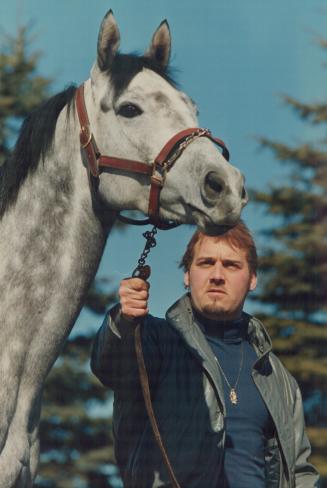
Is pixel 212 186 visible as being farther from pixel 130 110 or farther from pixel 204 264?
pixel 204 264

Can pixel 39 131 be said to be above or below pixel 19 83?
below

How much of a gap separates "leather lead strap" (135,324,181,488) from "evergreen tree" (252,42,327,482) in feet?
30.5

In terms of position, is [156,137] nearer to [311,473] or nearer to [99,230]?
[99,230]

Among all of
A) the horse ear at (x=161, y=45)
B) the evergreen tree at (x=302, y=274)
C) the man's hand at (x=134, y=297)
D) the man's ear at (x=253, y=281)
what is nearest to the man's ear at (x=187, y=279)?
the man's ear at (x=253, y=281)

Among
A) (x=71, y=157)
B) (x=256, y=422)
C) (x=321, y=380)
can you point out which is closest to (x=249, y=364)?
(x=256, y=422)

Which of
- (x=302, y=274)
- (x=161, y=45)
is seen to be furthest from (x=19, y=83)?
(x=161, y=45)

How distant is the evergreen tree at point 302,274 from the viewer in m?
13.1

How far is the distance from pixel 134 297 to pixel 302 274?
10960 millimetres

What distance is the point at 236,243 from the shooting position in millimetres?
3783

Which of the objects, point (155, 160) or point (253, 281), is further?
point (253, 281)

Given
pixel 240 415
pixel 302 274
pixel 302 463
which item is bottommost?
pixel 302 463

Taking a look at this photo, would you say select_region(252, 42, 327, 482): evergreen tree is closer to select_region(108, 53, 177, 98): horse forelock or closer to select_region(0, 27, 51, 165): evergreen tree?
select_region(0, 27, 51, 165): evergreen tree

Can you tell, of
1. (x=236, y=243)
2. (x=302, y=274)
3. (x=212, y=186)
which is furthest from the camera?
(x=302, y=274)

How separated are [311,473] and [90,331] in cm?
1063
